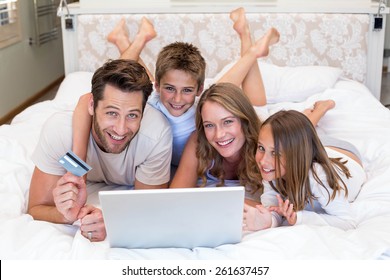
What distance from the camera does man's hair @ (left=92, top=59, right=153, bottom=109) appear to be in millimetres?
1761

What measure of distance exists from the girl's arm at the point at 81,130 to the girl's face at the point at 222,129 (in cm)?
40

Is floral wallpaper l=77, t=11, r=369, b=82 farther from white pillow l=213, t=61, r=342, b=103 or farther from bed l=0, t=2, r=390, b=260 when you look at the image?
white pillow l=213, t=61, r=342, b=103

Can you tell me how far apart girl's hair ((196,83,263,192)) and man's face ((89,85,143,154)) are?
11.0 inches

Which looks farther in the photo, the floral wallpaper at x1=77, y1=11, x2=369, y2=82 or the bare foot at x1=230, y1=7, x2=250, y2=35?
the floral wallpaper at x1=77, y1=11, x2=369, y2=82

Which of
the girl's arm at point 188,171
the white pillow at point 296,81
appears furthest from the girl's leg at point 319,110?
the girl's arm at point 188,171

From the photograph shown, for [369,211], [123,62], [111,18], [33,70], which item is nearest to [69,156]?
[123,62]

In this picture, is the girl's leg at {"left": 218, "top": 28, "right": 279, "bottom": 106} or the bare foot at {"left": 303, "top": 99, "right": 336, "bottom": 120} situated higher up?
the girl's leg at {"left": 218, "top": 28, "right": 279, "bottom": 106}

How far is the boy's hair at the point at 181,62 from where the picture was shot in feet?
6.71

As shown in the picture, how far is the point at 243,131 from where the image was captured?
1930 mm

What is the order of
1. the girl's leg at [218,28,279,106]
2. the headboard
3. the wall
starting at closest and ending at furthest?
the girl's leg at [218,28,279,106], the headboard, the wall

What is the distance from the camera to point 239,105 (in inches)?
74.9

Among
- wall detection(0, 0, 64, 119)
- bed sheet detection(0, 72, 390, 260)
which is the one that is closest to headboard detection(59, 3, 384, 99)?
bed sheet detection(0, 72, 390, 260)

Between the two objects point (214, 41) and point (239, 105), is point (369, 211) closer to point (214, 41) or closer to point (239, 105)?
point (239, 105)

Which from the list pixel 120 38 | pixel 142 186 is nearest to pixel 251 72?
pixel 120 38
